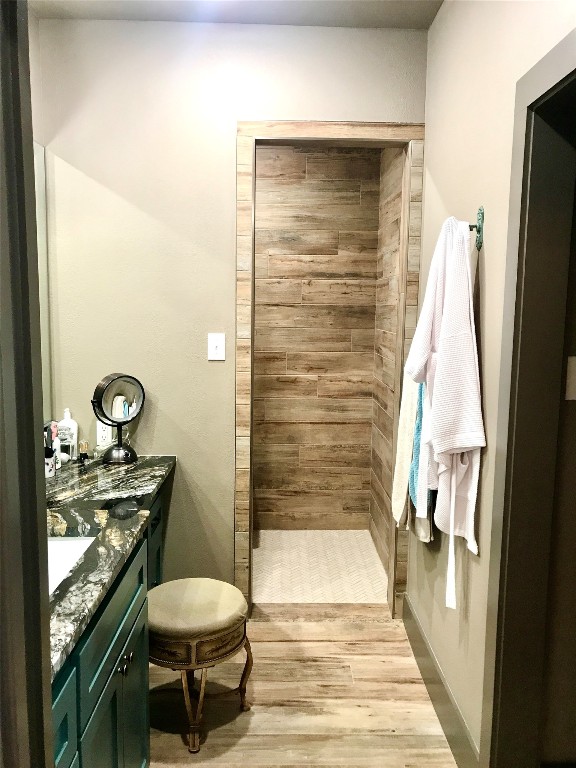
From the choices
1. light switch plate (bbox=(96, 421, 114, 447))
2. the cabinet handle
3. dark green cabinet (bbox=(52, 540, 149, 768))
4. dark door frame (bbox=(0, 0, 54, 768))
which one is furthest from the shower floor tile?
dark door frame (bbox=(0, 0, 54, 768))

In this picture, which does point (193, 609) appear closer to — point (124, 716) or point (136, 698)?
point (136, 698)

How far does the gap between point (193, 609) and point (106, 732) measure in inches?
23.9

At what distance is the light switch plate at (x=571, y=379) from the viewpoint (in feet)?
5.51

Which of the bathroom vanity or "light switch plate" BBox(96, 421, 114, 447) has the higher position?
"light switch plate" BBox(96, 421, 114, 447)

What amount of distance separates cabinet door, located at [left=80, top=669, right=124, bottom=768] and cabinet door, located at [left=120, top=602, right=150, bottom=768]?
5 centimetres

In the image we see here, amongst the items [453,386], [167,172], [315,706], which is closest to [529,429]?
[453,386]

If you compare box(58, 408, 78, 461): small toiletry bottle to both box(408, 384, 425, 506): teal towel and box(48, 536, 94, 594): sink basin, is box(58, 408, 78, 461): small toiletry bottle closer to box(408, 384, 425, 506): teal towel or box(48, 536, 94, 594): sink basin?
box(48, 536, 94, 594): sink basin

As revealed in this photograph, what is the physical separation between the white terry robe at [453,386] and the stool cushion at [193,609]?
2.40 ft

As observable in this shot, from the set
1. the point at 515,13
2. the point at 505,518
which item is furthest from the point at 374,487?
the point at 515,13

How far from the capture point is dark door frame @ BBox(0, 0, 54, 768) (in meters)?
0.59

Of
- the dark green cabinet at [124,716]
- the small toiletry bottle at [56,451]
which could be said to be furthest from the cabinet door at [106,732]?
the small toiletry bottle at [56,451]

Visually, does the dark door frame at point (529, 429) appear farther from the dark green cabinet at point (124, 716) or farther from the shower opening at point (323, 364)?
the shower opening at point (323, 364)

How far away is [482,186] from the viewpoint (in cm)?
191

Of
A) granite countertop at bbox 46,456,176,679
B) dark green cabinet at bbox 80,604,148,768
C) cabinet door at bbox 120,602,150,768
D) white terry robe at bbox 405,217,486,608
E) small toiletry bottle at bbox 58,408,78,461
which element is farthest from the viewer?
small toiletry bottle at bbox 58,408,78,461
